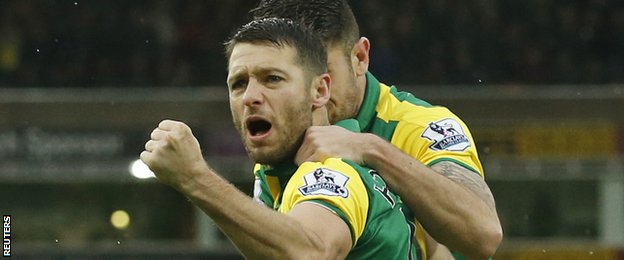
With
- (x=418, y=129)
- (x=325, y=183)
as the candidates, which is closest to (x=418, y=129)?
(x=418, y=129)

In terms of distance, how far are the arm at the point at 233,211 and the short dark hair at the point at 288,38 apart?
0.49 m

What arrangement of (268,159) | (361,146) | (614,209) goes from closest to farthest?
1. (268,159)
2. (361,146)
3. (614,209)

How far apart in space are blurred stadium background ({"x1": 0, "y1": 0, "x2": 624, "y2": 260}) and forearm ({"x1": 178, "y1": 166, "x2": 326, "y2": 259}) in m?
8.74

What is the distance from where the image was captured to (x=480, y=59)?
13648 millimetres

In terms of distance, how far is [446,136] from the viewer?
14.7ft

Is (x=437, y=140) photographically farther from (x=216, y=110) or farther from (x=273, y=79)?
(x=216, y=110)

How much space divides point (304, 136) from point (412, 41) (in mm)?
10357

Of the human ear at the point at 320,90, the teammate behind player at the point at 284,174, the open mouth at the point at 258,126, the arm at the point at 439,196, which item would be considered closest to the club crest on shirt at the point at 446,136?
the arm at the point at 439,196

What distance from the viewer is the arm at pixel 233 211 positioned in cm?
297

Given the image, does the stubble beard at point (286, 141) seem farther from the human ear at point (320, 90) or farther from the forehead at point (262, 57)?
the forehead at point (262, 57)

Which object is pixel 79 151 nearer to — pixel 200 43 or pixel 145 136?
pixel 145 136

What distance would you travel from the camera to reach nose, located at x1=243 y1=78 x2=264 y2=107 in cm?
341

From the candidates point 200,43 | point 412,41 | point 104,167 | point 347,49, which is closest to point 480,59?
point 412,41

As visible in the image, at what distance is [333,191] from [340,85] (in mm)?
1240
